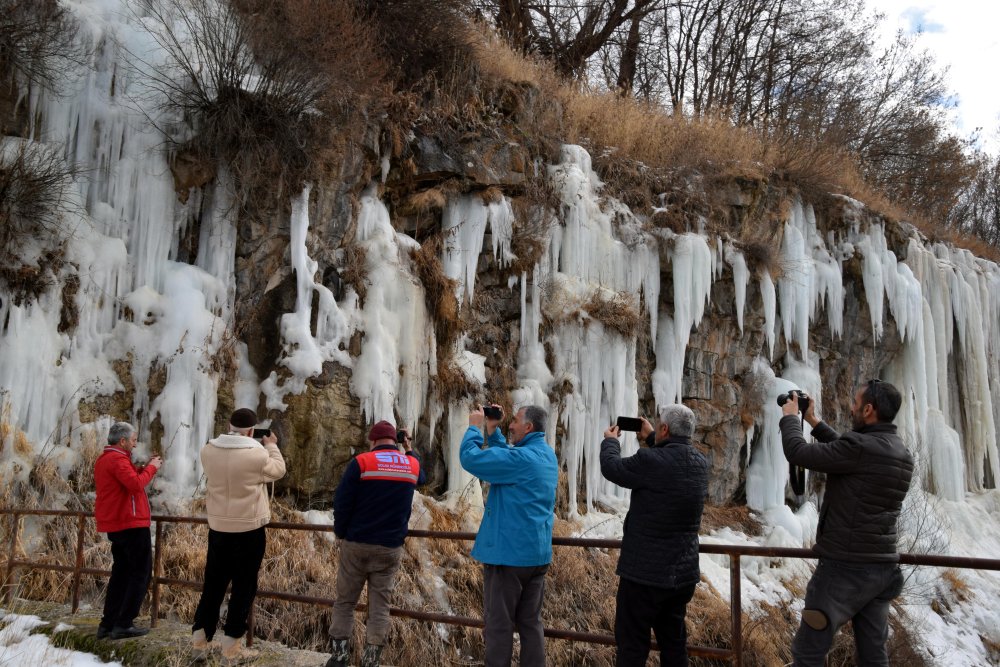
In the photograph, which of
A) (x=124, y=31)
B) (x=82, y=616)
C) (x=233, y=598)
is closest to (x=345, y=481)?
(x=233, y=598)

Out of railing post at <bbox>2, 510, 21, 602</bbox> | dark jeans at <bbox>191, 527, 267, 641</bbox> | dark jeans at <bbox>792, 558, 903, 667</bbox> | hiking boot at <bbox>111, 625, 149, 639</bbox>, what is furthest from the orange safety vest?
railing post at <bbox>2, 510, 21, 602</bbox>

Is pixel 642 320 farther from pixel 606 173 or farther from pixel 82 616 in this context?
pixel 82 616

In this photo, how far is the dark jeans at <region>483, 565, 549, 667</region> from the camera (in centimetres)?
354

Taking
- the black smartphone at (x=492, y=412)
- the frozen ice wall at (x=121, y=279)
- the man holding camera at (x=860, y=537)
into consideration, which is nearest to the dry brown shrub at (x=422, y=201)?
the frozen ice wall at (x=121, y=279)

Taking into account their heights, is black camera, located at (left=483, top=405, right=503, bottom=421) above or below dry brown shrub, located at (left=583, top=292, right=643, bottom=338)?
below

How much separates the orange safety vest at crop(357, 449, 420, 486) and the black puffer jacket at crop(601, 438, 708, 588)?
117cm

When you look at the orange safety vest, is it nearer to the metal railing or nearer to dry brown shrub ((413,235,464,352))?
the metal railing

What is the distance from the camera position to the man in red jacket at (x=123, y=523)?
436cm

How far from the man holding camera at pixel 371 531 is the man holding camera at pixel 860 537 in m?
2.00

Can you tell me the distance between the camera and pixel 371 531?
3.92 meters

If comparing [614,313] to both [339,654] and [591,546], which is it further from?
[339,654]

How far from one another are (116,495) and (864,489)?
13.0ft

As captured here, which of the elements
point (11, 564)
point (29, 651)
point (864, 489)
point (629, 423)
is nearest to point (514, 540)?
point (629, 423)

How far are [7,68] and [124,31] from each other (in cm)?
130
